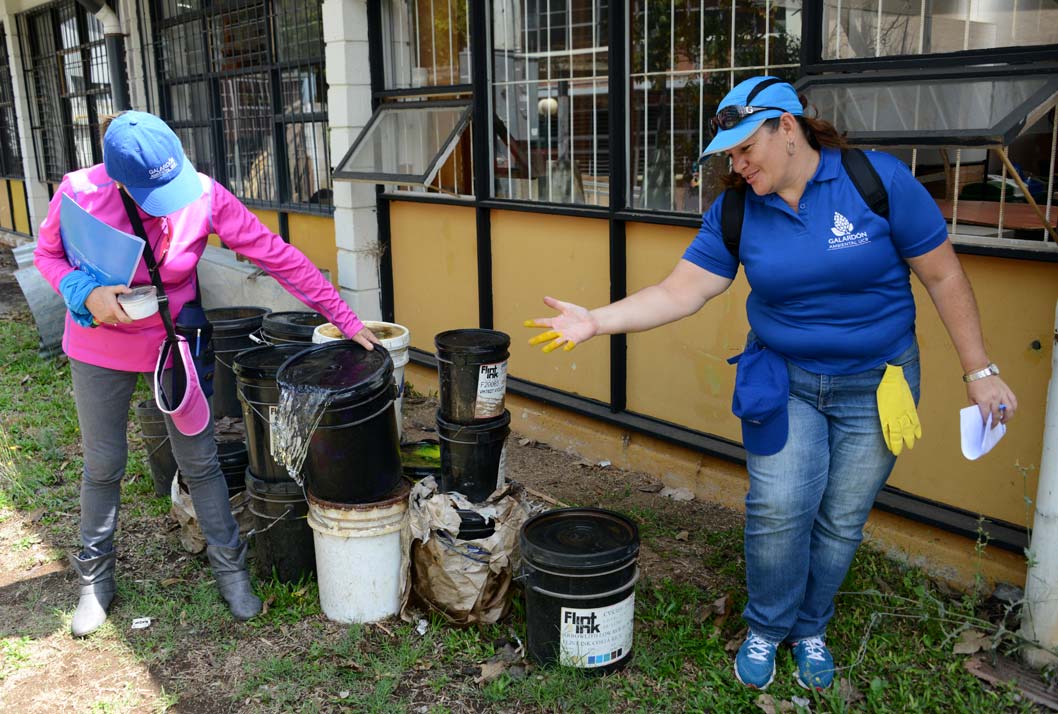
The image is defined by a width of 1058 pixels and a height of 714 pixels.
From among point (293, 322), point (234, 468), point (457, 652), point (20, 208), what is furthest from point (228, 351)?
point (20, 208)

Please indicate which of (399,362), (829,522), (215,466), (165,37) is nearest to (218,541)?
(215,466)

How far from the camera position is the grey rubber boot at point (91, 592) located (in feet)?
13.4

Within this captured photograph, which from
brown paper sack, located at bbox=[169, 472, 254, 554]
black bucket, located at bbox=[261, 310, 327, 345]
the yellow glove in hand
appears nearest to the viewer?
the yellow glove in hand

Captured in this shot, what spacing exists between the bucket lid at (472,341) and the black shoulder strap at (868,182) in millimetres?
1904

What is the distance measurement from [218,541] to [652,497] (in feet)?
7.53

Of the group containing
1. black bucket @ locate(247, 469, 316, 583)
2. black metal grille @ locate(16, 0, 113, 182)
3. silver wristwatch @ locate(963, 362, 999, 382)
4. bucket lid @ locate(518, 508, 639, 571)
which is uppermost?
black metal grille @ locate(16, 0, 113, 182)

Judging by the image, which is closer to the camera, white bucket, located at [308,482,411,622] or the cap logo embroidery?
the cap logo embroidery

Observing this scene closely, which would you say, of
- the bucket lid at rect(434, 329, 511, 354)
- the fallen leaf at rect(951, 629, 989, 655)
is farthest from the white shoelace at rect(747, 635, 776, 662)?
the bucket lid at rect(434, 329, 511, 354)

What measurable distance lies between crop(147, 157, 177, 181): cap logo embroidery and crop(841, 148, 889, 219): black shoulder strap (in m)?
2.42

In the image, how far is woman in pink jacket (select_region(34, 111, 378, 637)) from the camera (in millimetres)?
3535

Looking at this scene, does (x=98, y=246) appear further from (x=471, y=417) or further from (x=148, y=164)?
(x=471, y=417)

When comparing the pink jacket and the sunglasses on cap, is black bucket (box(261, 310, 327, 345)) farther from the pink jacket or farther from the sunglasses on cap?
the sunglasses on cap

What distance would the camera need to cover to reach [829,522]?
3.32 m

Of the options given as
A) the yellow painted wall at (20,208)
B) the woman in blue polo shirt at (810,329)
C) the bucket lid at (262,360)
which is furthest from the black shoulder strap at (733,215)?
the yellow painted wall at (20,208)
